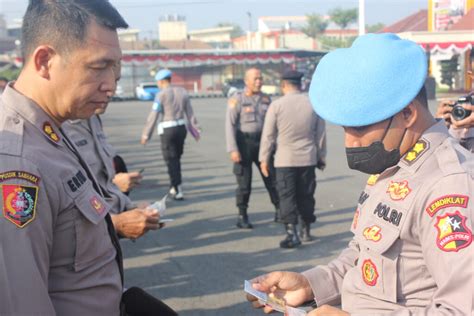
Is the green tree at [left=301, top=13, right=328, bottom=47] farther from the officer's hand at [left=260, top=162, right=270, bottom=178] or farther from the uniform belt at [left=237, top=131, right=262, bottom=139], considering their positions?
the officer's hand at [left=260, top=162, right=270, bottom=178]

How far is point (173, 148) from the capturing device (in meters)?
8.69

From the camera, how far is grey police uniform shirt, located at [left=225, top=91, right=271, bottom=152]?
7.14m

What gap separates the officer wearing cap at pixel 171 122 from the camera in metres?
8.58

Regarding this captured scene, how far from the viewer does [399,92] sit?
1.57 metres

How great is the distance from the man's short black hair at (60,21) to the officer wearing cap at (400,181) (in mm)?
759

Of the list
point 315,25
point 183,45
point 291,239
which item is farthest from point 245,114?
point 315,25

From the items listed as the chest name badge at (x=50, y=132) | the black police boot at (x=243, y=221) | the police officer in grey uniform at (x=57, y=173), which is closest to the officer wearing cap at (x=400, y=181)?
the police officer in grey uniform at (x=57, y=173)

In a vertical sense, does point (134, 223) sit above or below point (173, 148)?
above

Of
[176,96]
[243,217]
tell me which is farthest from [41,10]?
[176,96]

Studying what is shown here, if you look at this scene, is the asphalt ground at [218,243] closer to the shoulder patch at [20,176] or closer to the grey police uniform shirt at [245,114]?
the grey police uniform shirt at [245,114]

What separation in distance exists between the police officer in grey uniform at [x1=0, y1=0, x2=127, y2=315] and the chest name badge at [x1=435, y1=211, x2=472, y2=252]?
1045mm

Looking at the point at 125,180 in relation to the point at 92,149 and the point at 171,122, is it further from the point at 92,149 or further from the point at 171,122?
the point at 171,122

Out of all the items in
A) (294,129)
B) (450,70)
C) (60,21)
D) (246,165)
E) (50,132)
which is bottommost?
(246,165)

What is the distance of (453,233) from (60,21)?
4.41 ft
